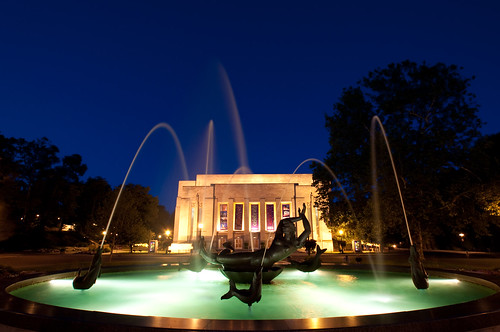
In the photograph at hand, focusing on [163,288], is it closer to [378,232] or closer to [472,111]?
[378,232]

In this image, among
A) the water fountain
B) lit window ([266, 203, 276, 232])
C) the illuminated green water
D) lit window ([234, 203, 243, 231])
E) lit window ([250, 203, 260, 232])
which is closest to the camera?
the water fountain

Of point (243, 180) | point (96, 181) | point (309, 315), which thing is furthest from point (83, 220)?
point (309, 315)

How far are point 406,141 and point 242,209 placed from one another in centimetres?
4429

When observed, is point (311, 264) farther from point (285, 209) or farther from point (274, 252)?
point (285, 209)

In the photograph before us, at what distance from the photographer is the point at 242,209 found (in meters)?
65.6

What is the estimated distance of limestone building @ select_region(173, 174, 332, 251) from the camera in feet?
204

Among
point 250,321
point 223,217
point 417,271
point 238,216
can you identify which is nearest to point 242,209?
point 238,216

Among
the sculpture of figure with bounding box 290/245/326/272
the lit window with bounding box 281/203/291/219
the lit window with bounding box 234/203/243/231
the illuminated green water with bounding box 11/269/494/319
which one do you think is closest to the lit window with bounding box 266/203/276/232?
the lit window with bounding box 281/203/291/219

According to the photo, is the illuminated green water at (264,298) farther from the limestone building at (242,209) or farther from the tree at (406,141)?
the limestone building at (242,209)

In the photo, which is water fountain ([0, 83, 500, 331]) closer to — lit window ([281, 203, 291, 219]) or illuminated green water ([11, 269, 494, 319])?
illuminated green water ([11, 269, 494, 319])

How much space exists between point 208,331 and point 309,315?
322cm

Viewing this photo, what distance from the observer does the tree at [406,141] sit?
79.8 feet

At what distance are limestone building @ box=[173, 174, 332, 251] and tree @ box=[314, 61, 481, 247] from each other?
105ft

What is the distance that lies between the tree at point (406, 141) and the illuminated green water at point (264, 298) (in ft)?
45.2
